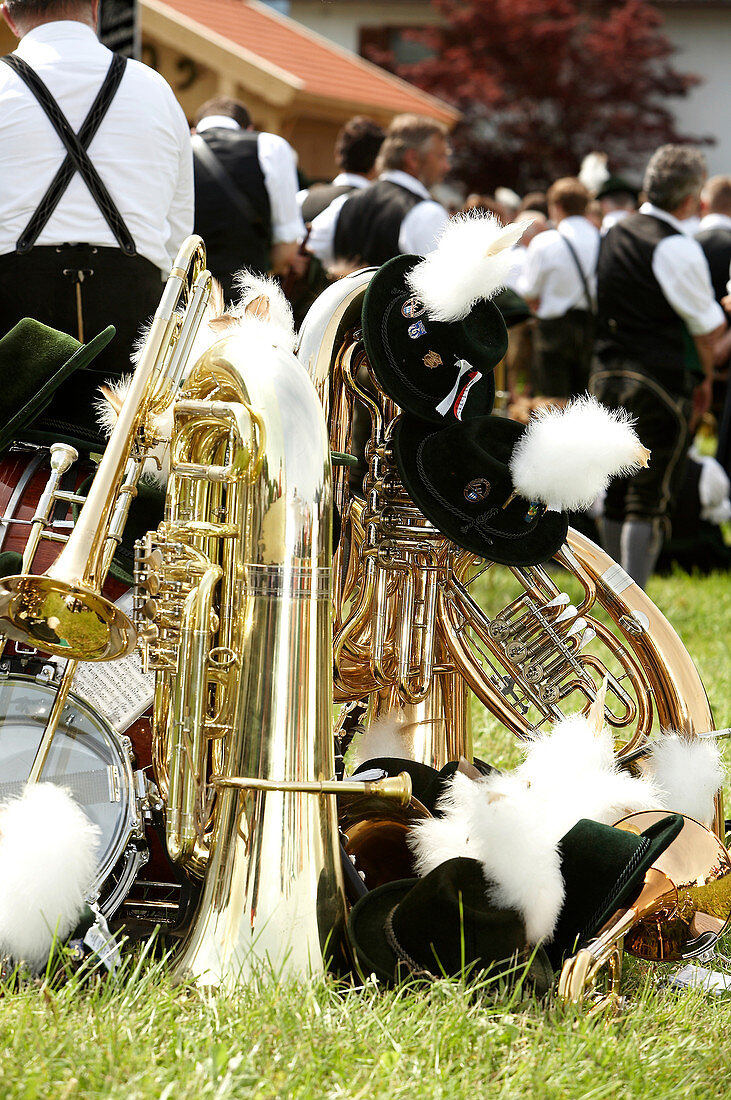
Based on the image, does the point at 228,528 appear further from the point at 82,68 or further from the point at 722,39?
the point at 722,39

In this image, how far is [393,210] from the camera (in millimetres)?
5633

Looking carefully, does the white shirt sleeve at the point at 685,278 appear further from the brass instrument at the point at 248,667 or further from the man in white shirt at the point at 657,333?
the brass instrument at the point at 248,667

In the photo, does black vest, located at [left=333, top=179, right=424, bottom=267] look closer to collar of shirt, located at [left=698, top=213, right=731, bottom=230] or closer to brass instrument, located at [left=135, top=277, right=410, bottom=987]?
collar of shirt, located at [left=698, top=213, right=731, bottom=230]

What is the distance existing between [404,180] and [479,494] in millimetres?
3929

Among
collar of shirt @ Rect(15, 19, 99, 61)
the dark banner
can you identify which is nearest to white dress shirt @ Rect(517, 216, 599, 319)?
the dark banner

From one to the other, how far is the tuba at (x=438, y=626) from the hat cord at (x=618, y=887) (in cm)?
51

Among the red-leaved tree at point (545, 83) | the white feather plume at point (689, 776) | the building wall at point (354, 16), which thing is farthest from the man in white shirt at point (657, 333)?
the building wall at point (354, 16)

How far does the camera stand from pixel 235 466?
1.91 m

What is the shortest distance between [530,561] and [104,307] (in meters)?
1.46

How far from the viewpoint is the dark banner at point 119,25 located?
4.71 m

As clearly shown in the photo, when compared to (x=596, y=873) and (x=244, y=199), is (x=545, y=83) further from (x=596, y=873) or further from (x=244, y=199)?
(x=596, y=873)

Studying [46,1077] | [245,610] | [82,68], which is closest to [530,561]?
[245,610]

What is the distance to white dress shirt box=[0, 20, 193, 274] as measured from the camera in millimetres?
2973

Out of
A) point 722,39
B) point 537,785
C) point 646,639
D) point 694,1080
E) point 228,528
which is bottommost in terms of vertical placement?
point 694,1080
